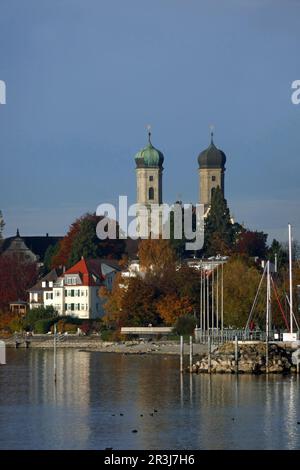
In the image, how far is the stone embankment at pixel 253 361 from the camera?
75188 millimetres

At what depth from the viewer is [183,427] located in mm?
55938

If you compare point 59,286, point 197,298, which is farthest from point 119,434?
point 59,286

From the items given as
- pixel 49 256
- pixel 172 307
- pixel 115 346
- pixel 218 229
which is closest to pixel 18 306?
A: pixel 49 256

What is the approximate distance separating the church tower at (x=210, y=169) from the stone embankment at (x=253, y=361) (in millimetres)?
107625

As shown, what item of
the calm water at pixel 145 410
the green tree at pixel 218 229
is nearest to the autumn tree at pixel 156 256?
the green tree at pixel 218 229

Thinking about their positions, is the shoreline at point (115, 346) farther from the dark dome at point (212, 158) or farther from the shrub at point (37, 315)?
the dark dome at point (212, 158)

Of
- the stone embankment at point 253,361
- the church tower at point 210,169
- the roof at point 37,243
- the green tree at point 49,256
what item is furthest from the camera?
the church tower at point 210,169

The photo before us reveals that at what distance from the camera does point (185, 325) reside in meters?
108

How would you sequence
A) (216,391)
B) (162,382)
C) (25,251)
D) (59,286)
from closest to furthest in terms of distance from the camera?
(216,391) < (162,382) < (59,286) < (25,251)

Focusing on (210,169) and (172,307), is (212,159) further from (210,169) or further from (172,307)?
(172,307)

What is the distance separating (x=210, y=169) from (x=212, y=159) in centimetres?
123

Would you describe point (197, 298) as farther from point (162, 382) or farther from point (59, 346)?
point (162, 382)

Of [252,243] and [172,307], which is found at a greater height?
[252,243]

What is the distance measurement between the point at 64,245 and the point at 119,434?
9293 cm
